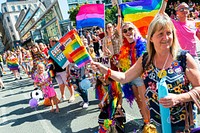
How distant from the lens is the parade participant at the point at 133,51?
9.91ft

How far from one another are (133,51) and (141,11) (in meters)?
1.33

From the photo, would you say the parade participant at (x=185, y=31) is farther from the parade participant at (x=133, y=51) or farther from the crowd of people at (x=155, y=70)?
the parade participant at (x=133, y=51)

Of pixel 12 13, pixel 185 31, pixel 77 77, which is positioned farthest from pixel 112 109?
pixel 12 13

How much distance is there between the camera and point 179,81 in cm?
157

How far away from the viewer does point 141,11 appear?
4066mm

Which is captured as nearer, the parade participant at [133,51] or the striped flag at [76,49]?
the striped flag at [76,49]

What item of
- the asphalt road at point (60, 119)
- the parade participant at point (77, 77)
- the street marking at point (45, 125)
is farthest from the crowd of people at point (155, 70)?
the street marking at point (45, 125)

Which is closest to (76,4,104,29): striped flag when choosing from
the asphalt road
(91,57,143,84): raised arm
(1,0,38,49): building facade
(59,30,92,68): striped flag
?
(59,30,92,68): striped flag

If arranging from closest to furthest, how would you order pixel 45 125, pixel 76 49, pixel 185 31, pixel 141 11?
pixel 76 49, pixel 185 31, pixel 141 11, pixel 45 125

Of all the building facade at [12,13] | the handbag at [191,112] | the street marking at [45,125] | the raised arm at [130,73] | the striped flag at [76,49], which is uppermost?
the building facade at [12,13]

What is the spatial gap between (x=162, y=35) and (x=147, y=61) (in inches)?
10.3

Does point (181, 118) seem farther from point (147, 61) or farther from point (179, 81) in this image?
point (147, 61)

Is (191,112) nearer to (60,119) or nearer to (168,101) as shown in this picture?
(168,101)

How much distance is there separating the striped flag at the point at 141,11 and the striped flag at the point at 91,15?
0.45 m
